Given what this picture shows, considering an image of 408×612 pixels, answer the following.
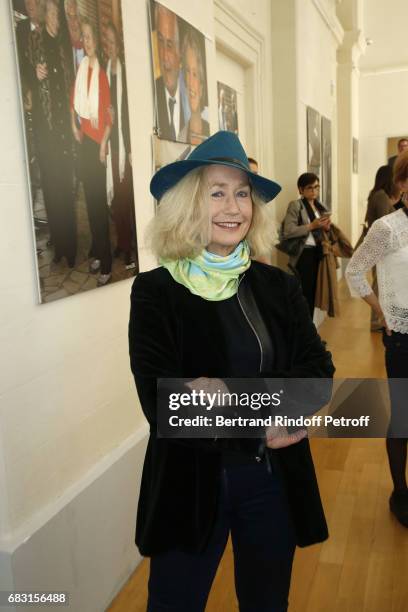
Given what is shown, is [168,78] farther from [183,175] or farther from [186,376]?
[186,376]

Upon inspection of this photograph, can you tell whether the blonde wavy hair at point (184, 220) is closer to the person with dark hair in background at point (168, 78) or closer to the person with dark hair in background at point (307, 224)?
the person with dark hair in background at point (168, 78)

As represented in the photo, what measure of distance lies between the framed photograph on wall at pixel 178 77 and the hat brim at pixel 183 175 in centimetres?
138

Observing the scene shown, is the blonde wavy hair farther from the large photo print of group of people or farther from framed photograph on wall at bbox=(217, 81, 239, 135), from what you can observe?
framed photograph on wall at bbox=(217, 81, 239, 135)

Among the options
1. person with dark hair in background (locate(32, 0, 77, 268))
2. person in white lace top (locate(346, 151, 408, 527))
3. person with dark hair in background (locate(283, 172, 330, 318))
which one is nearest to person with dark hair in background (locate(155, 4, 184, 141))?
person with dark hair in background (locate(32, 0, 77, 268))

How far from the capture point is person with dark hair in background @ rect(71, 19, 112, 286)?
214cm

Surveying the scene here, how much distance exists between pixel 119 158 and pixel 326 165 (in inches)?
254

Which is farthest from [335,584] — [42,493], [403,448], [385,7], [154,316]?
[385,7]

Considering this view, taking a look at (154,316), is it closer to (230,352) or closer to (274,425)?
(230,352)

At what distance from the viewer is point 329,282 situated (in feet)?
18.9

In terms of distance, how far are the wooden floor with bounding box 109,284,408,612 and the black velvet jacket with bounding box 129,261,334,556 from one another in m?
0.99

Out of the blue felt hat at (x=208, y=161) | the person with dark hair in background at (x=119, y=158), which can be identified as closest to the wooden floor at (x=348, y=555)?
the person with dark hair in background at (x=119, y=158)

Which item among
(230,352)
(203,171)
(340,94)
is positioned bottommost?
(230,352)

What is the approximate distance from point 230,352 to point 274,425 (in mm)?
212

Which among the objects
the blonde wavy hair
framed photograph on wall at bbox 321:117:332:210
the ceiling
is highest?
the ceiling
